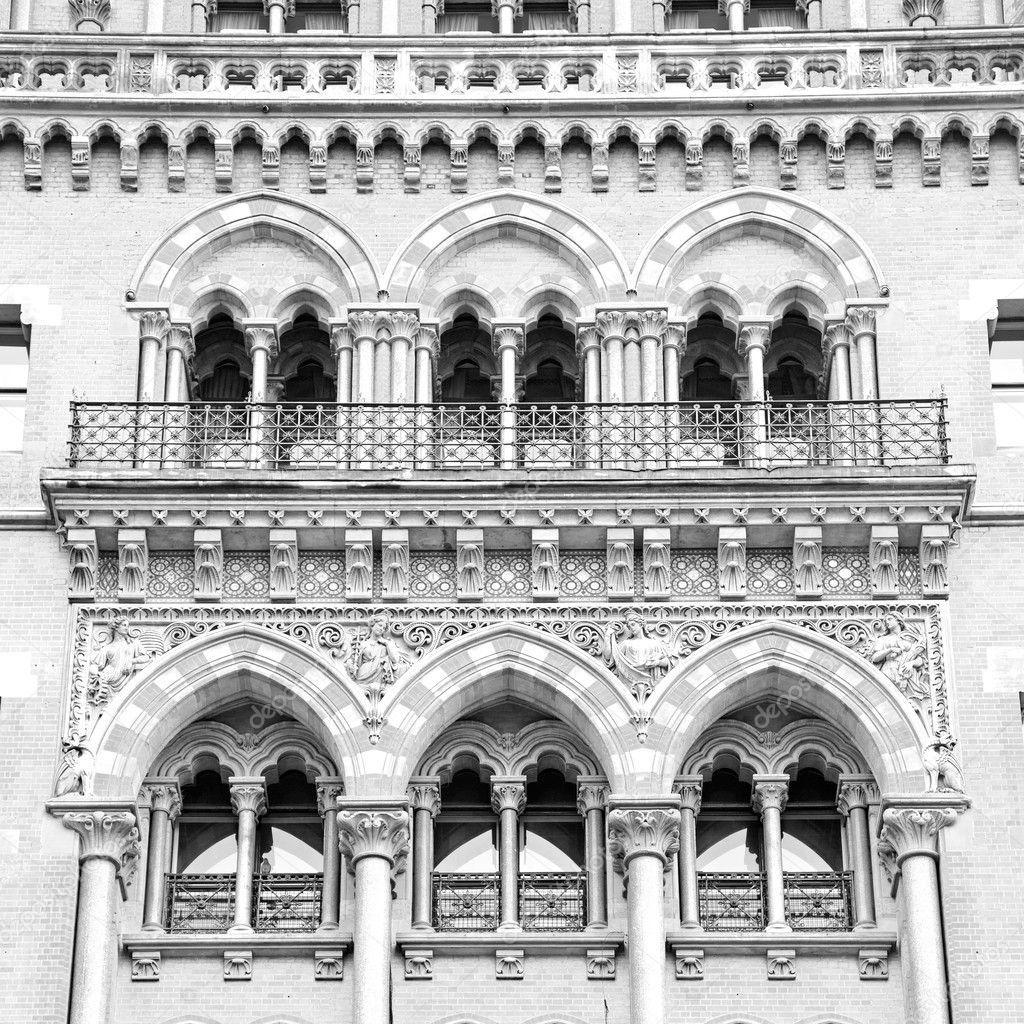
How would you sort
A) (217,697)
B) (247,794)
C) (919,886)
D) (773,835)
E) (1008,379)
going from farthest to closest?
(1008,379), (217,697), (247,794), (773,835), (919,886)

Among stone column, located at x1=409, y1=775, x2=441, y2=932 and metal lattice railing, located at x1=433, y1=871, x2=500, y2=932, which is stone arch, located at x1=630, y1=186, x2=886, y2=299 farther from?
metal lattice railing, located at x1=433, y1=871, x2=500, y2=932

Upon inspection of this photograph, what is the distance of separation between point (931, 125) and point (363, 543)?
7856 mm

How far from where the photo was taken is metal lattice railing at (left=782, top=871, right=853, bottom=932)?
106ft

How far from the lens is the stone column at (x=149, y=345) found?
3447cm

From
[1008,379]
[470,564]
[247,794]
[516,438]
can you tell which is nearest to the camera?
[247,794]

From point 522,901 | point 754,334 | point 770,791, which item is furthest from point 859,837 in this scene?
point 754,334

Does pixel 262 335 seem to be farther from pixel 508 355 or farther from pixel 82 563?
pixel 82 563

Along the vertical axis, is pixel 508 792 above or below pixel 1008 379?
below

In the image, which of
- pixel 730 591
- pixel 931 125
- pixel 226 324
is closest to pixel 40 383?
pixel 226 324

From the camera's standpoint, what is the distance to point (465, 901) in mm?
32438

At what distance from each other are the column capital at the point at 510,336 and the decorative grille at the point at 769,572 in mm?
3508

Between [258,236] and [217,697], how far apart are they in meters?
5.42

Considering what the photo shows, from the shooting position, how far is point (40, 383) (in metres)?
34.6

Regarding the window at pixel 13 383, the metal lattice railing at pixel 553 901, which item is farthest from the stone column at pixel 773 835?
the window at pixel 13 383
